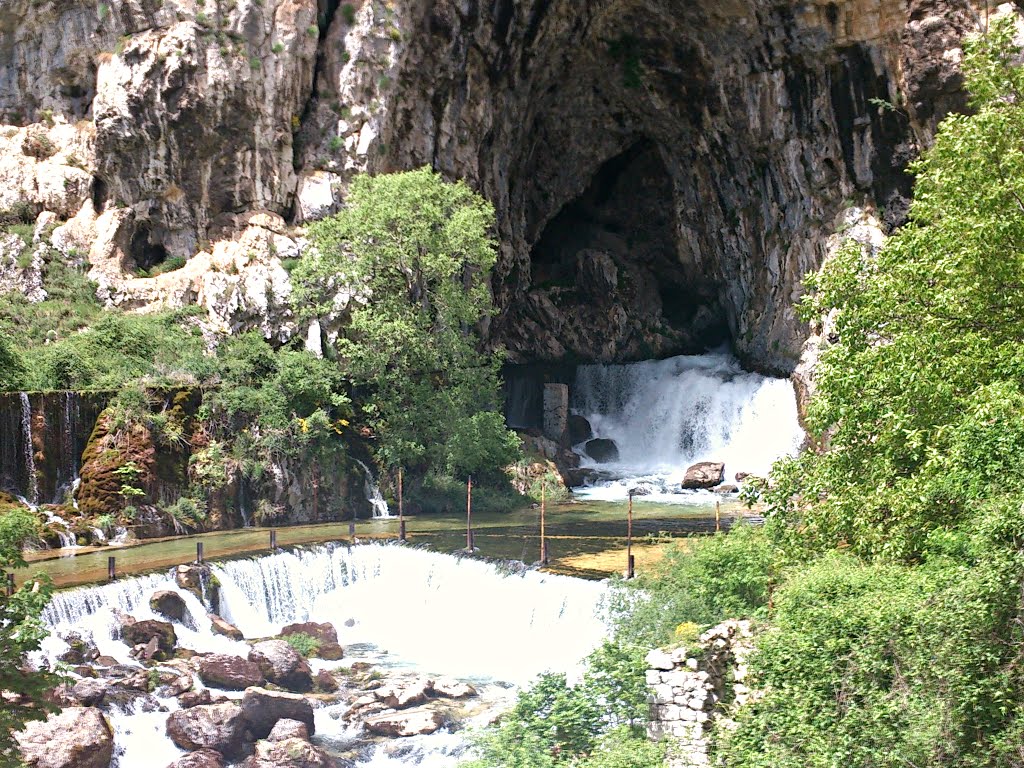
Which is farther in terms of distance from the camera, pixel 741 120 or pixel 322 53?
pixel 741 120

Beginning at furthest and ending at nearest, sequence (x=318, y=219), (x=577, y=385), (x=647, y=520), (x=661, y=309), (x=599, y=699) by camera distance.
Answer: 1. (x=661, y=309)
2. (x=577, y=385)
3. (x=318, y=219)
4. (x=647, y=520)
5. (x=599, y=699)

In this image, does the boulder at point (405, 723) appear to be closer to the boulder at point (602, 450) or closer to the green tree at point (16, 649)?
the green tree at point (16, 649)

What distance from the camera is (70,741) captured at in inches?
537

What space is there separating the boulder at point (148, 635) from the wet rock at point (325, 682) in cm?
282

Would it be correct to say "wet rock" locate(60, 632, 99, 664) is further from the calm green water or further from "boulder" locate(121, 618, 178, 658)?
the calm green water

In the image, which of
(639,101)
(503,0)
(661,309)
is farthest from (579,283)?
(503,0)

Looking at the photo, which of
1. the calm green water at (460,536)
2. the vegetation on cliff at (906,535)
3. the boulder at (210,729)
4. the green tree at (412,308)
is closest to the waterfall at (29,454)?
the calm green water at (460,536)

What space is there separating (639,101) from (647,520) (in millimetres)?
20727

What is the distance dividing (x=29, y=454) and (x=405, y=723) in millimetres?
14763

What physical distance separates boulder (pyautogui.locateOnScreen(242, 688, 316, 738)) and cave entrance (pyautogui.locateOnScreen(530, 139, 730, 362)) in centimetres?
3059

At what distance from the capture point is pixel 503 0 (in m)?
35.9

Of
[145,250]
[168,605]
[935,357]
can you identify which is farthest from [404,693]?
[145,250]

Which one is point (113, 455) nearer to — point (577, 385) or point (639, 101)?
point (577, 385)

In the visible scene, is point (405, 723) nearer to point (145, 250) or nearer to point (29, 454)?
point (29, 454)
